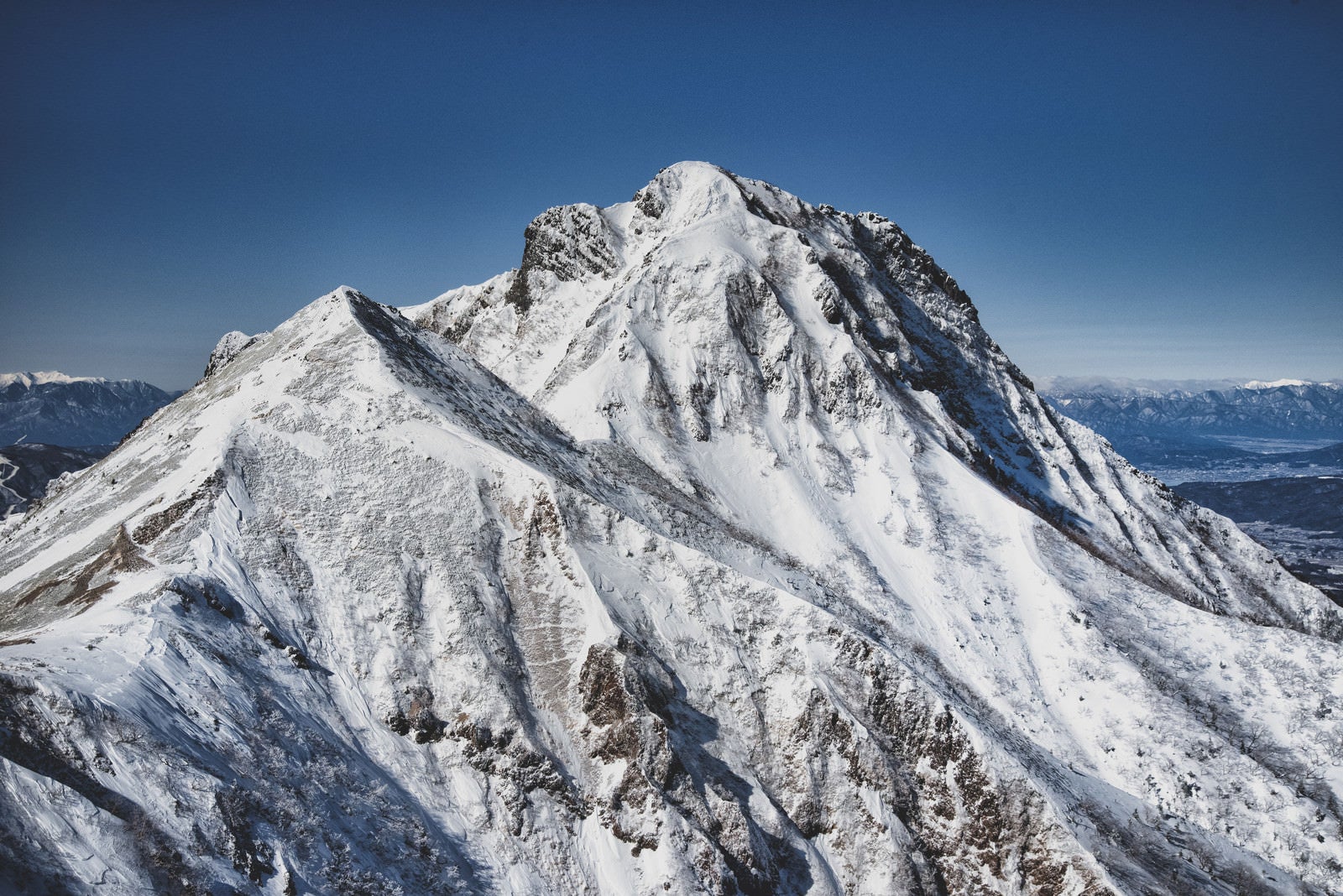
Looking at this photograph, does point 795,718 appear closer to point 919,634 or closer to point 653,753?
point 653,753

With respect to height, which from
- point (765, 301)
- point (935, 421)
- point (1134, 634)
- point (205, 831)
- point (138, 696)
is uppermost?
point (765, 301)

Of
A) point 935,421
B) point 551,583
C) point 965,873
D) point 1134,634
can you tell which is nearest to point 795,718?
point 965,873

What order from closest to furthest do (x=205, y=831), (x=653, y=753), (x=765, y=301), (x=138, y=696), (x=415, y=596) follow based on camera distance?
(x=205, y=831) → (x=138, y=696) → (x=653, y=753) → (x=415, y=596) → (x=765, y=301)

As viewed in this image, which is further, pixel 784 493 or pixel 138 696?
pixel 784 493

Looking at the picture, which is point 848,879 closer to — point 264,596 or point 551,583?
point 551,583

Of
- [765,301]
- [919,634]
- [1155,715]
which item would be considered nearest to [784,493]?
[919,634]

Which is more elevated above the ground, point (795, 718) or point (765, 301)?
point (765, 301)

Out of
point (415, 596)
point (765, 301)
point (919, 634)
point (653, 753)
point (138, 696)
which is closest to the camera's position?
point (138, 696)
